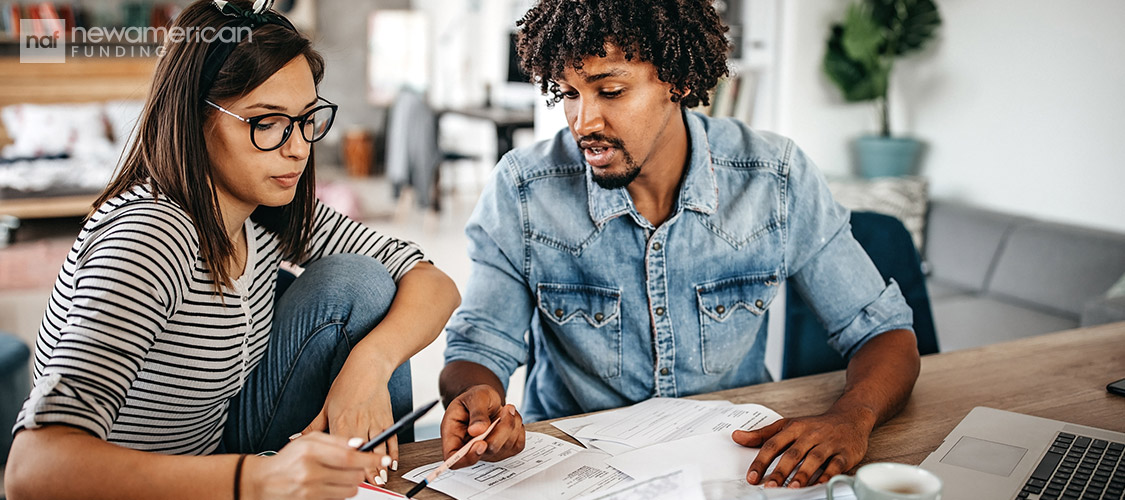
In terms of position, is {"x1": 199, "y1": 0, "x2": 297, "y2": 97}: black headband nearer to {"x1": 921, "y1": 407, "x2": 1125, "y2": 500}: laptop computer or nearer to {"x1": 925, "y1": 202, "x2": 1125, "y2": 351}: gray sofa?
{"x1": 921, "y1": 407, "x2": 1125, "y2": 500}: laptop computer

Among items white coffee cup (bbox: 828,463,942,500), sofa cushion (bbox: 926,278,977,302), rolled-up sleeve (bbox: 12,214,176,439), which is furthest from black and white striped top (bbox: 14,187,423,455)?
sofa cushion (bbox: 926,278,977,302)

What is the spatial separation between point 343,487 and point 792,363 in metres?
1.13

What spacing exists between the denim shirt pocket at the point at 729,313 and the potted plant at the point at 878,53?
271 centimetres

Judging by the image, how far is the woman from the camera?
838 millimetres

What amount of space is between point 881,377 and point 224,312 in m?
0.93

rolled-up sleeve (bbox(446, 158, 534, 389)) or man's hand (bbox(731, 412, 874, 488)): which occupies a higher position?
rolled-up sleeve (bbox(446, 158, 534, 389))

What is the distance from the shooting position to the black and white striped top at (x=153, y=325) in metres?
0.88

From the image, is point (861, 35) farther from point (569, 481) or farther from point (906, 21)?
point (569, 481)

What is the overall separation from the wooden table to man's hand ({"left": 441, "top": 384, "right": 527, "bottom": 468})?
0.03 meters

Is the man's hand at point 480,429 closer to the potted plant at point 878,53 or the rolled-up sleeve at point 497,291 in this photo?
the rolled-up sleeve at point 497,291

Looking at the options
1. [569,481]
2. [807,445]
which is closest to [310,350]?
[569,481]

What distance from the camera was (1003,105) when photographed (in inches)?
143

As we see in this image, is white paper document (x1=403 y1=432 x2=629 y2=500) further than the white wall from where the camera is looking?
No

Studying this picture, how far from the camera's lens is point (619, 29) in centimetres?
136
